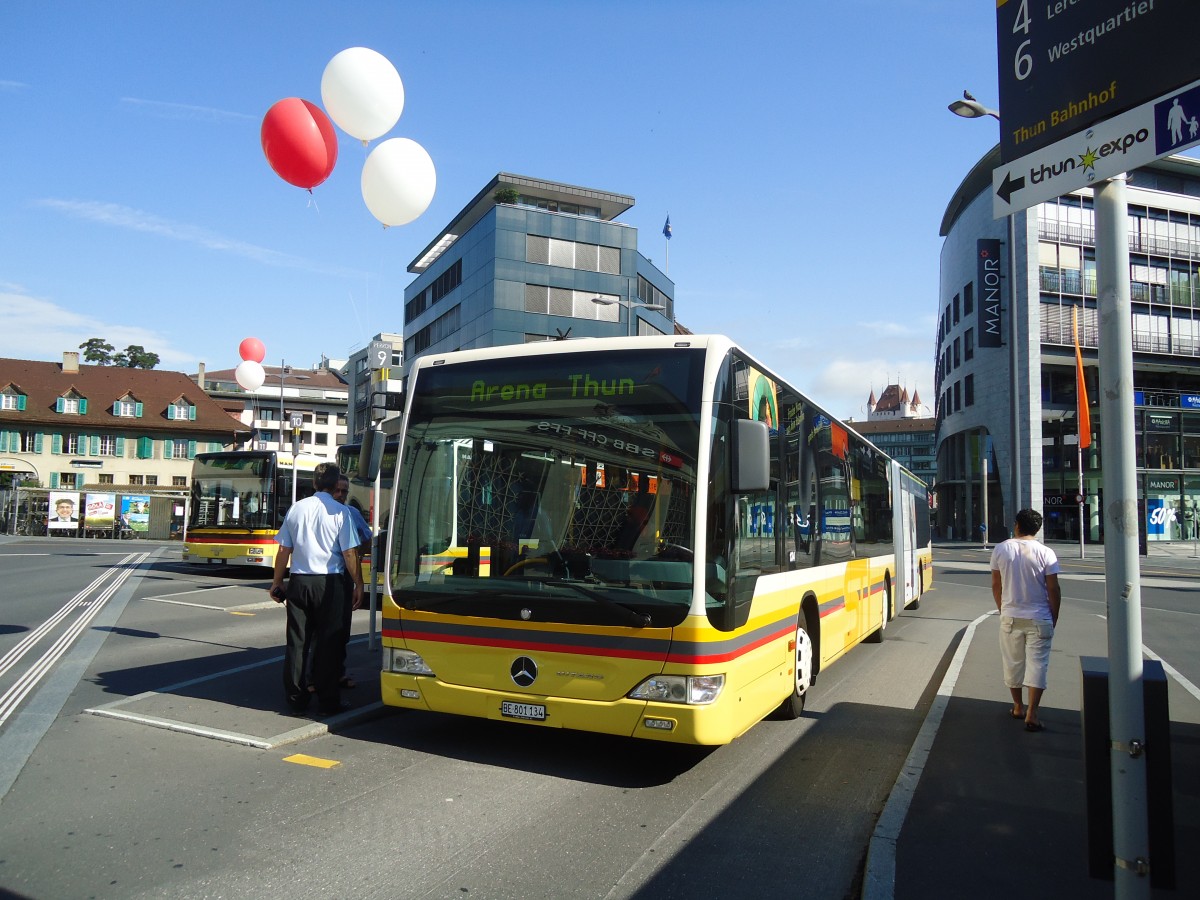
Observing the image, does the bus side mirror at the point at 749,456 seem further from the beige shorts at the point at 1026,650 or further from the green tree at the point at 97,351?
the green tree at the point at 97,351

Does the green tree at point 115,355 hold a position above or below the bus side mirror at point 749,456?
above

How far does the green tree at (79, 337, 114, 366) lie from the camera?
289ft

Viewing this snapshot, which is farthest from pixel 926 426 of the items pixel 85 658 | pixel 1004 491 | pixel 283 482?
pixel 85 658

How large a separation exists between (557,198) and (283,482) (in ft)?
125

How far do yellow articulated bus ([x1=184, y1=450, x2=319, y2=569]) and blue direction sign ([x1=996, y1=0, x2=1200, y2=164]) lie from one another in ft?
65.8

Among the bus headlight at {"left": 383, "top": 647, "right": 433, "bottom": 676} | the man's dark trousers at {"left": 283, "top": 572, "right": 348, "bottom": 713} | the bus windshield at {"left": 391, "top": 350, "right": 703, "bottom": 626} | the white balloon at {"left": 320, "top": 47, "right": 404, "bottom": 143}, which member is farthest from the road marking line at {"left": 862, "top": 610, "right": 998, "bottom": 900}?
the white balloon at {"left": 320, "top": 47, "right": 404, "bottom": 143}

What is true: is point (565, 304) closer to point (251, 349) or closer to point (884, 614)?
point (251, 349)

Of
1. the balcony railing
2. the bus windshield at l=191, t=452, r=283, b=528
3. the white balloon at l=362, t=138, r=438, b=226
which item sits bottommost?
the bus windshield at l=191, t=452, r=283, b=528

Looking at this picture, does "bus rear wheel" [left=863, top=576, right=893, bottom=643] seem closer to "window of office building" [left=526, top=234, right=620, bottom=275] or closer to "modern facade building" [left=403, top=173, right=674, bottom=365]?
"modern facade building" [left=403, top=173, right=674, bottom=365]

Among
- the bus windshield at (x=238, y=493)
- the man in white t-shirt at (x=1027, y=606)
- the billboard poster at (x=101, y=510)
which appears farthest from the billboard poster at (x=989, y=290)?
the man in white t-shirt at (x=1027, y=606)

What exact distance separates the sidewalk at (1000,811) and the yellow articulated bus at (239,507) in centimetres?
1752

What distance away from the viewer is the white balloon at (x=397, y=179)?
11078 mm

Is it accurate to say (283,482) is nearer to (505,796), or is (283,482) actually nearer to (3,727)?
(3,727)

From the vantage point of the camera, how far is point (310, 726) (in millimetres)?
6633
